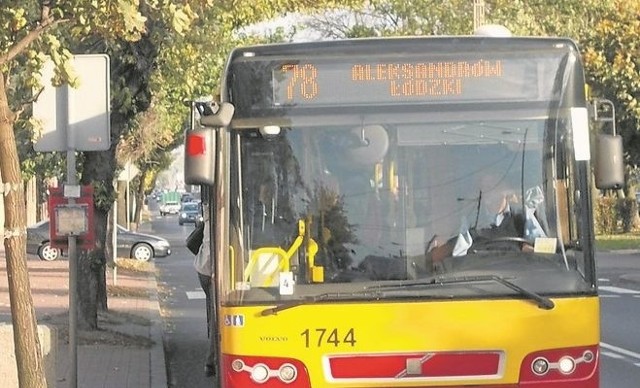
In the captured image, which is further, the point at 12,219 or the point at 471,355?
the point at 12,219

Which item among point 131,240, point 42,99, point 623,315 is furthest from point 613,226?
point 42,99

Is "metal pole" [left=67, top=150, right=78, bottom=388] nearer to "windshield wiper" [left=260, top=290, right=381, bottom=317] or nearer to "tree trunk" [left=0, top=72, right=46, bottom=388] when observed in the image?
"tree trunk" [left=0, top=72, right=46, bottom=388]

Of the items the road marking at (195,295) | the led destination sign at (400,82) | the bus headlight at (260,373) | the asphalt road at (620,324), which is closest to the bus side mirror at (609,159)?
the led destination sign at (400,82)

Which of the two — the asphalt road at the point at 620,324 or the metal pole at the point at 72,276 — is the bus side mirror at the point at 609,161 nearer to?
the metal pole at the point at 72,276

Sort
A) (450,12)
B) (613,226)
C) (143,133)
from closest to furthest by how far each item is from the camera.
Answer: (143,133)
(450,12)
(613,226)

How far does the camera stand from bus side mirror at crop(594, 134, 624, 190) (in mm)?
7553

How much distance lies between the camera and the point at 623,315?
1892 centimetres

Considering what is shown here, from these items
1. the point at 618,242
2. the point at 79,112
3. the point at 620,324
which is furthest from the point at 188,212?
the point at 79,112

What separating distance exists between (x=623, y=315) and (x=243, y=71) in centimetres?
1274

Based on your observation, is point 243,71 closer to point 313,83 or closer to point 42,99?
point 313,83

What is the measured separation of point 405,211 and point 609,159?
4.26 feet

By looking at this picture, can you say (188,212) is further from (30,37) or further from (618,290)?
(30,37)

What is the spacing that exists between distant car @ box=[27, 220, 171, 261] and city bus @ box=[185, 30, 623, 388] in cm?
2820

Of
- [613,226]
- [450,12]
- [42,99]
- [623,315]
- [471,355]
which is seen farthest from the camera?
[613,226]
